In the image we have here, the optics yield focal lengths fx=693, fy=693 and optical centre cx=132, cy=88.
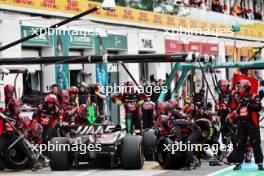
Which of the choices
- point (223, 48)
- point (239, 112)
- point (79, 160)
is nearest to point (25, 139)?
point (79, 160)

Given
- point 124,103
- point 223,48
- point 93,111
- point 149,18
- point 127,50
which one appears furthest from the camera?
point 223,48

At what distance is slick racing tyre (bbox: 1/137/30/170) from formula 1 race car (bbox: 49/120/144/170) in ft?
1.99

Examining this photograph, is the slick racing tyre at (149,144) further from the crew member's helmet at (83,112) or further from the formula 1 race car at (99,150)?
the crew member's helmet at (83,112)

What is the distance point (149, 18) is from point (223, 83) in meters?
15.6

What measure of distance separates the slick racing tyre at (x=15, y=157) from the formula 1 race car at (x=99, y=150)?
0.61 meters

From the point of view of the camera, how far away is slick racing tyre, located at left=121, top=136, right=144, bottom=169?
13.5 m

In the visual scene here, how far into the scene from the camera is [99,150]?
44.6 feet

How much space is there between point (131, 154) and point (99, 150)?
64 centimetres

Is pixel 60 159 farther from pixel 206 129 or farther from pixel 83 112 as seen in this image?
pixel 206 129

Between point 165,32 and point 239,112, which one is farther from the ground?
point 165,32

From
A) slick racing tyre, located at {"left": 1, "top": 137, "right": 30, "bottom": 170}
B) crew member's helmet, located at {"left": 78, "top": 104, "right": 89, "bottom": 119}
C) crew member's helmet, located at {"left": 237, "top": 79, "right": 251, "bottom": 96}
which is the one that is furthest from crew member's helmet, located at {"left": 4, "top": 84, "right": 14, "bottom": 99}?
crew member's helmet, located at {"left": 237, "top": 79, "right": 251, "bottom": 96}

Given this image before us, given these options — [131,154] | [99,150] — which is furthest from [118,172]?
[99,150]

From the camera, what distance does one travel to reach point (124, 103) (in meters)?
18.9

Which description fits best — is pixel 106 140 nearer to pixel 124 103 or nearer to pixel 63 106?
pixel 63 106
